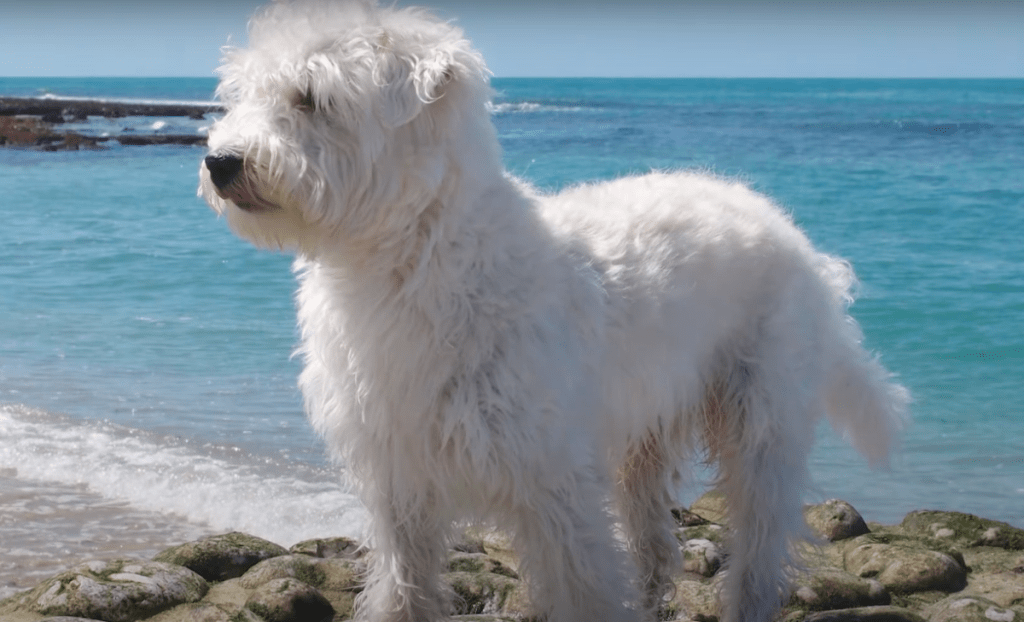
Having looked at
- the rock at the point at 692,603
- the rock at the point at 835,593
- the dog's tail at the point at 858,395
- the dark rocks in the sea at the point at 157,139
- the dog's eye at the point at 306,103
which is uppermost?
the dog's eye at the point at 306,103

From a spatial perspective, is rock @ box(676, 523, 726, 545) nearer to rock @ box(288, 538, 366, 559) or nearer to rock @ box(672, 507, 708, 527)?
rock @ box(672, 507, 708, 527)

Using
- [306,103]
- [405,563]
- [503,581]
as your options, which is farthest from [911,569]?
[306,103]

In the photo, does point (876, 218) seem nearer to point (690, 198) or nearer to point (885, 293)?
point (885, 293)

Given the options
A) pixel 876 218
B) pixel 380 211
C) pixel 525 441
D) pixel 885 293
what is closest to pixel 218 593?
pixel 525 441

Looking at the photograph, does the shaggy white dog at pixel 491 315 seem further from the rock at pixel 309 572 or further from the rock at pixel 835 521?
the rock at pixel 835 521

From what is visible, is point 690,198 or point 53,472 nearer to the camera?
point 690,198

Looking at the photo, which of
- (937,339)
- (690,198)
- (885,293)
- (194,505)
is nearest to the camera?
(690,198)

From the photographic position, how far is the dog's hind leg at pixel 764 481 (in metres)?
4.01

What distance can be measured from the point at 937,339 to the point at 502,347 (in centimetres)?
823

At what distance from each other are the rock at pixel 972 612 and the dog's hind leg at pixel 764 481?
563 millimetres

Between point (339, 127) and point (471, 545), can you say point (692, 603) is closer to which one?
point (471, 545)

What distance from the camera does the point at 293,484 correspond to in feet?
Answer: 22.0

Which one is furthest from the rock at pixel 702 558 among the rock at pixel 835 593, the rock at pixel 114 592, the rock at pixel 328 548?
the rock at pixel 114 592

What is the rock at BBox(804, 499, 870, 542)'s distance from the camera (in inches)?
218
